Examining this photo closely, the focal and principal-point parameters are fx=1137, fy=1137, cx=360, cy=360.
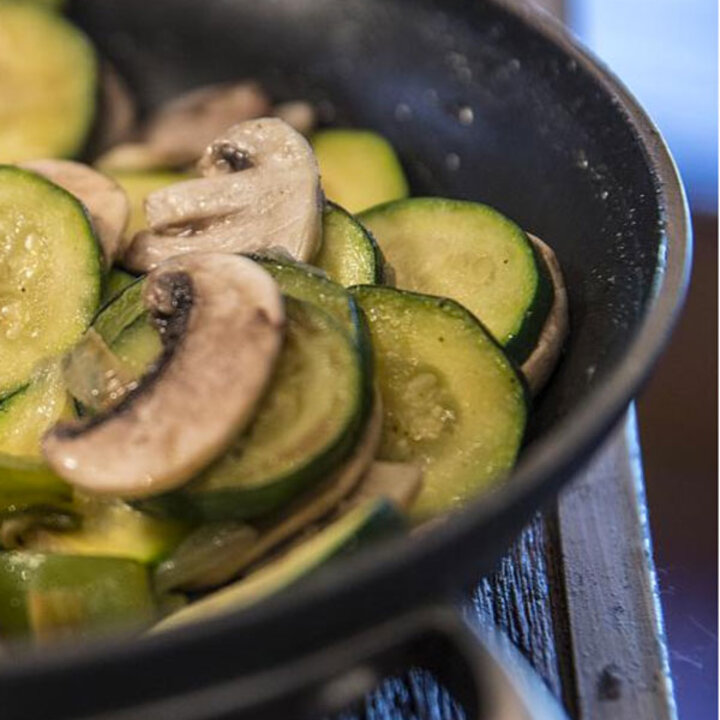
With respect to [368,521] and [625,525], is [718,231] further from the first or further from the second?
[368,521]

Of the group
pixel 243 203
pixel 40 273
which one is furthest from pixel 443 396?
pixel 40 273

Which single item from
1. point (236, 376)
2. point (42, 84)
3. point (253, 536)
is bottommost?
point (42, 84)

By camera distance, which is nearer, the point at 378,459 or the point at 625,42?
the point at 378,459

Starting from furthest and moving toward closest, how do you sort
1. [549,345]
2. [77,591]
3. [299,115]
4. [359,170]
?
[299,115], [359,170], [549,345], [77,591]

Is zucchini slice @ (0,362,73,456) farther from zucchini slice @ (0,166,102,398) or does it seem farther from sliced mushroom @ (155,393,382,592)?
sliced mushroom @ (155,393,382,592)

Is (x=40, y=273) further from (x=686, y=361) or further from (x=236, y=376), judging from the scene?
(x=686, y=361)

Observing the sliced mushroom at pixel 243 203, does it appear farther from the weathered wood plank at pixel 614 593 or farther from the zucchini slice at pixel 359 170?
the weathered wood plank at pixel 614 593

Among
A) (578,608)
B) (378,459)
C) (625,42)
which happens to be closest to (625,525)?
(578,608)
